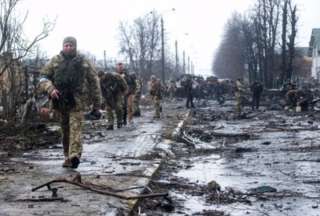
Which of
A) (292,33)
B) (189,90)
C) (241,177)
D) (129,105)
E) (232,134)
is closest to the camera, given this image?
→ (241,177)

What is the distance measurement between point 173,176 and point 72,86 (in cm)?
202

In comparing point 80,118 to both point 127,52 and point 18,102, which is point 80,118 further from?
point 127,52

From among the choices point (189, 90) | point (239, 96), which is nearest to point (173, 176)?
point (239, 96)

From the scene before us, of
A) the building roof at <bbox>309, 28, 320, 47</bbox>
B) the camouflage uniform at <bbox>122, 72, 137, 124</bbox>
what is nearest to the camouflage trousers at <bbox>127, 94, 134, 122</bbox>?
the camouflage uniform at <bbox>122, 72, 137, 124</bbox>

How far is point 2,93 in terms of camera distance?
2072 centimetres

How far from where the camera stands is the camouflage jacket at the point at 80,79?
32.6ft

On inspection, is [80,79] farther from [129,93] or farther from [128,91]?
[129,93]

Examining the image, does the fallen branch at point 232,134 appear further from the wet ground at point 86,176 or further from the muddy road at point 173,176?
the wet ground at point 86,176

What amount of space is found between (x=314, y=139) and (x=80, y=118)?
915 centimetres

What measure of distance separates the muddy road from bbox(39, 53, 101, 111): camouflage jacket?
3.34 feet

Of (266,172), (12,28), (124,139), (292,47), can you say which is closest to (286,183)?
(266,172)

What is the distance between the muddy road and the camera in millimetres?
7336

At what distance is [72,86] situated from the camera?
995cm

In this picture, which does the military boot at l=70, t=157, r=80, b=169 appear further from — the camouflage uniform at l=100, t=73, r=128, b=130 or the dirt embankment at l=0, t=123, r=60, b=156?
the camouflage uniform at l=100, t=73, r=128, b=130
